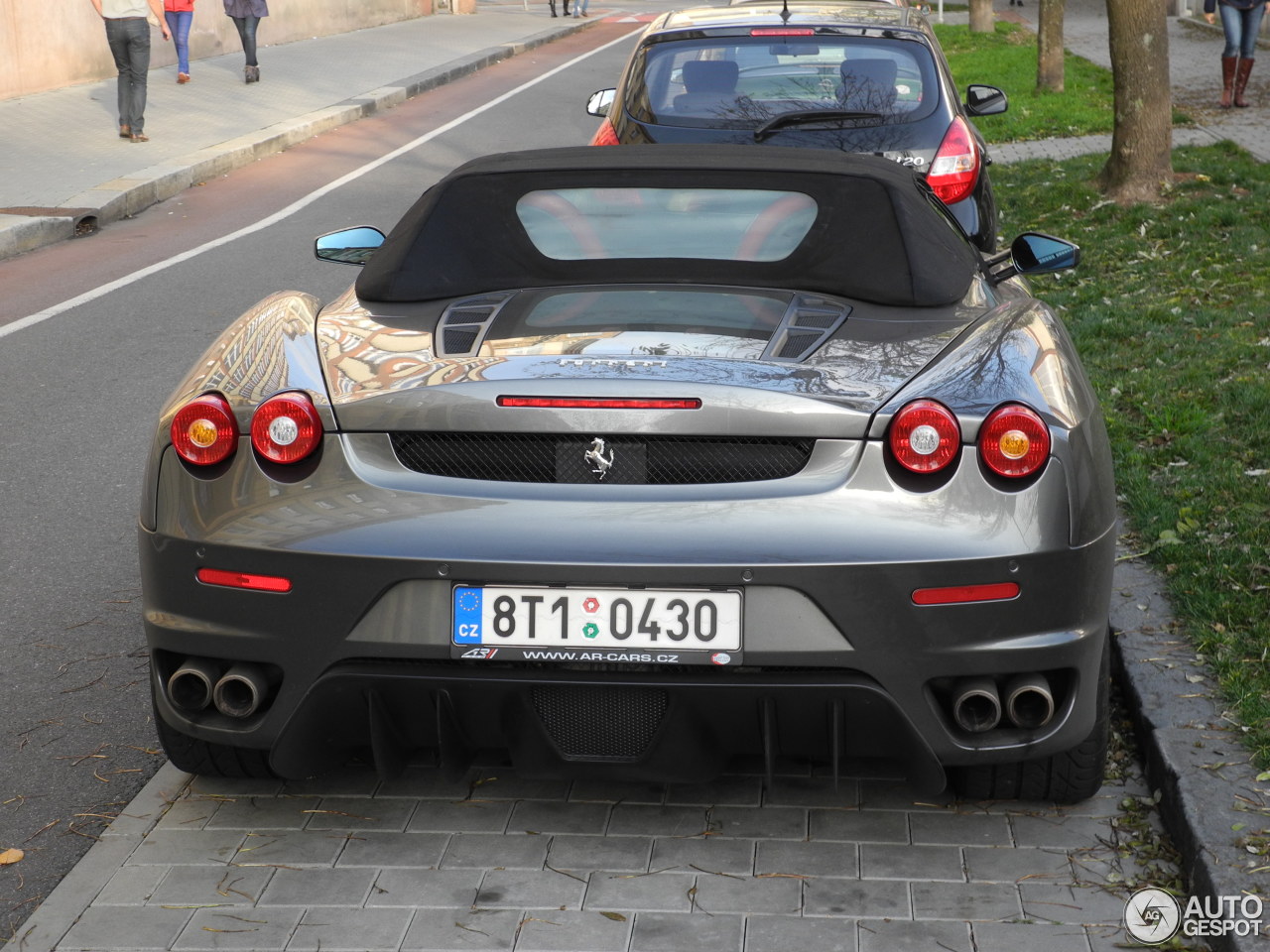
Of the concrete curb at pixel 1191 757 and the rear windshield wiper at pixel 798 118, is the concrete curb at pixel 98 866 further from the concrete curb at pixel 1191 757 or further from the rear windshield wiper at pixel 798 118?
the rear windshield wiper at pixel 798 118

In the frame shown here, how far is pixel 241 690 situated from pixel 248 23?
20.9 metres

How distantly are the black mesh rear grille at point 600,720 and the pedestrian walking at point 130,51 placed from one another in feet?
45.6

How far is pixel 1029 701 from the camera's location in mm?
3115

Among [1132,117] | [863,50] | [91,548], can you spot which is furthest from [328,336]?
[1132,117]

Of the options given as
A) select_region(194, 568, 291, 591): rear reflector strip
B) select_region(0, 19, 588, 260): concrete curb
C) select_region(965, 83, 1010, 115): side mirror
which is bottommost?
select_region(0, 19, 588, 260): concrete curb

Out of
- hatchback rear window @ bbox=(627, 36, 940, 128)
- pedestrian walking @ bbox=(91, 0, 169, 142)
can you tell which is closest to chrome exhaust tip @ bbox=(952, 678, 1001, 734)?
hatchback rear window @ bbox=(627, 36, 940, 128)

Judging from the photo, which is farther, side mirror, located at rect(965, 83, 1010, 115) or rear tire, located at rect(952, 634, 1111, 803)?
side mirror, located at rect(965, 83, 1010, 115)

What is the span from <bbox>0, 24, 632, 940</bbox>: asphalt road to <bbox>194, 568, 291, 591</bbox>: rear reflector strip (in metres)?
0.72

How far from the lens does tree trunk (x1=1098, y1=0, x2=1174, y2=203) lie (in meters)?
11.9

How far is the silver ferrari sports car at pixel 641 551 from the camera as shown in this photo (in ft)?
9.65

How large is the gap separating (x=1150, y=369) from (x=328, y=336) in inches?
180

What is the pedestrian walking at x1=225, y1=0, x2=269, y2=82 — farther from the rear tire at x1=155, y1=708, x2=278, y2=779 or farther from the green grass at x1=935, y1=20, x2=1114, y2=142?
the rear tire at x1=155, y1=708, x2=278, y2=779

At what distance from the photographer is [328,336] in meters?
3.50

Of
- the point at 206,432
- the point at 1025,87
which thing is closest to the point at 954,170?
the point at 206,432
